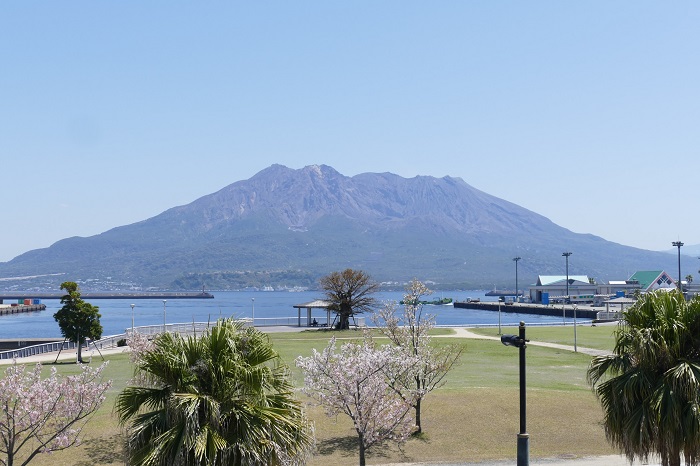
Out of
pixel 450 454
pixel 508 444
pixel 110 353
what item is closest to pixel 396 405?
pixel 450 454

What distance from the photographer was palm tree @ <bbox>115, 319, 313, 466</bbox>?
1533 centimetres

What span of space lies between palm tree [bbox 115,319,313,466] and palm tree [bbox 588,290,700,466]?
24.4ft

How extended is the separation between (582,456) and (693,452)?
8214mm

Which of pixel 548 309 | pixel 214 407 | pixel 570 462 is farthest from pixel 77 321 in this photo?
pixel 548 309

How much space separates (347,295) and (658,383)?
199 ft

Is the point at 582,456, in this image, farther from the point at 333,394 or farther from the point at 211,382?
the point at 211,382

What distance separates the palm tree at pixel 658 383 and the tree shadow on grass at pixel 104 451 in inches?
588

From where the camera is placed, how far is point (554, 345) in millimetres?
57500

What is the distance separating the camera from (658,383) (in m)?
18.0

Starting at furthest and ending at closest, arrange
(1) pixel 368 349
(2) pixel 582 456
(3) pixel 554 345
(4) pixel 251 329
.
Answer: (3) pixel 554 345 < (2) pixel 582 456 < (1) pixel 368 349 < (4) pixel 251 329

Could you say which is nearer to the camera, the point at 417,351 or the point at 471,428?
the point at 471,428

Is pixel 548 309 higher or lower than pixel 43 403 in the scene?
lower

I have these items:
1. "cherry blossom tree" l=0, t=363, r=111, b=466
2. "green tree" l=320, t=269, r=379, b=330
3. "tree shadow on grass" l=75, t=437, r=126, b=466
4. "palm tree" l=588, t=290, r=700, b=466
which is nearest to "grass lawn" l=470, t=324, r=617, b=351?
"green tree" l=320, t=269, r=379, b=330

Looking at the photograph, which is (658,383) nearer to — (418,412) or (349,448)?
(349,448)
